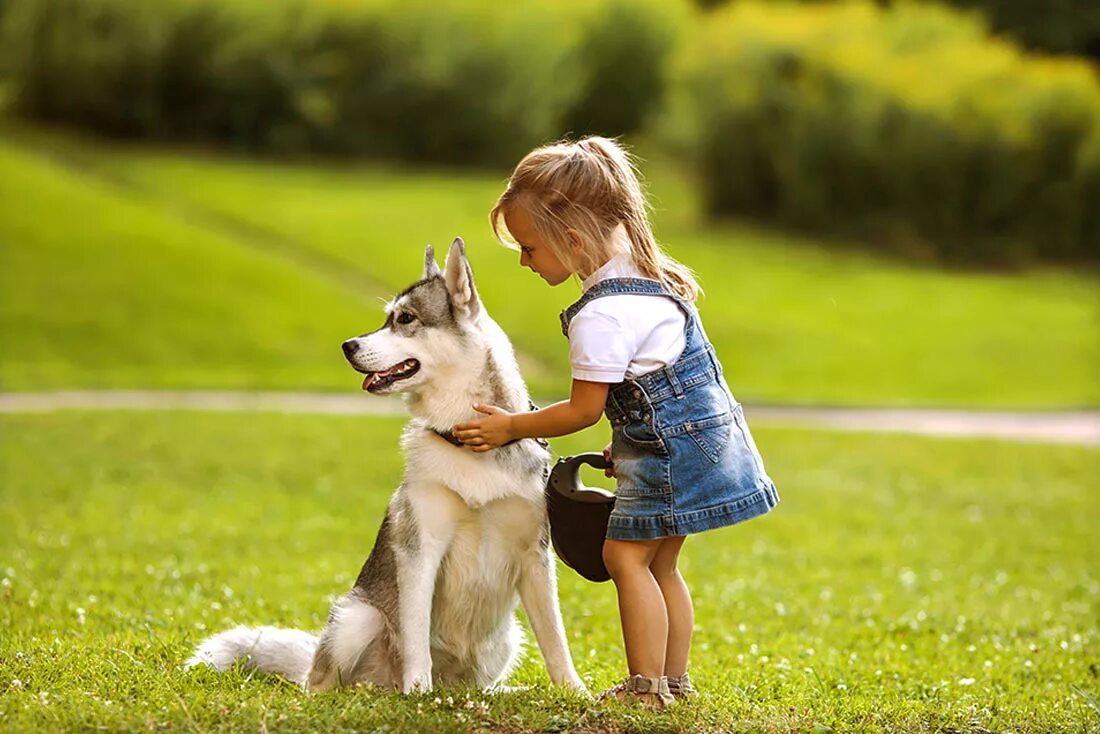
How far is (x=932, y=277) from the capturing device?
31188 mm

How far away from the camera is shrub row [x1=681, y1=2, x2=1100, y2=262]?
31906mm

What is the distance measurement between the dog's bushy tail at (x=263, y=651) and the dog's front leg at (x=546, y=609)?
92 centimetres

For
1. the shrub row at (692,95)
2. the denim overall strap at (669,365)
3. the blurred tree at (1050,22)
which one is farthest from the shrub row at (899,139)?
the denim overall strap at (669,365)

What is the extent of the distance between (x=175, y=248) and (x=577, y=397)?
23.4m

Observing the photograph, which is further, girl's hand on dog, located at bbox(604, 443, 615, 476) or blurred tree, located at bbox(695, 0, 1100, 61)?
blurred tree, located at bbox(695, 0, 1100, 61)

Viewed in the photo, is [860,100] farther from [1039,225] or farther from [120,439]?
[120,439]

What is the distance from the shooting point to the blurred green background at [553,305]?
6.43m

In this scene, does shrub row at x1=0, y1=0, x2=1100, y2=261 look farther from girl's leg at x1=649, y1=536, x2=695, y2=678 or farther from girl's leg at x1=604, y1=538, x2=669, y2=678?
girl's leg at x1=604, y1=538, x2=669, y2=678

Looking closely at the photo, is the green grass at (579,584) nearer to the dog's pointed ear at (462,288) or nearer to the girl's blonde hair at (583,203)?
the dog's pointed ear at (462,288)

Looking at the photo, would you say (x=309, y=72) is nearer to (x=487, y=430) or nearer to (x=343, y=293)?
(x=343, y=293)

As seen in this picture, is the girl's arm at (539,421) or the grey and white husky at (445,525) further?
the grey and white husky at (445,525)

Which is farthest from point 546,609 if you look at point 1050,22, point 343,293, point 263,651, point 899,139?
point 1050,22

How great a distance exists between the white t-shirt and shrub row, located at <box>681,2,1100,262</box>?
28.3 metres

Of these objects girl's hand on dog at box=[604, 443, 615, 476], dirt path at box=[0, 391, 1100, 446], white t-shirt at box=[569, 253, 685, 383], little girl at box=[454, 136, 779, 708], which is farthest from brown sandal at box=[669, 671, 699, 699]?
dirt path at box=[0, 391, 1100, 446]
